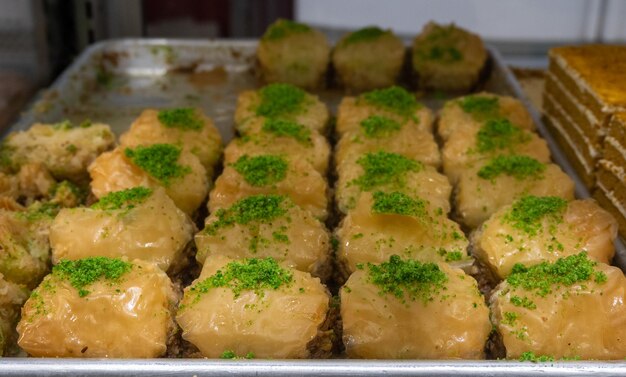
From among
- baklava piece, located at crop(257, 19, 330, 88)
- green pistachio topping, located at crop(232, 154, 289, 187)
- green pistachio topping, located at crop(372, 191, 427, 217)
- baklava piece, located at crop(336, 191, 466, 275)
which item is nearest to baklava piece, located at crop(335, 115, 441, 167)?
green pistachio topping, located at crop(232, 154, 289, 187)

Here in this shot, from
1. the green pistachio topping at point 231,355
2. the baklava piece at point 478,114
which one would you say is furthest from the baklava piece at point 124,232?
the baklava piece at point 478,114

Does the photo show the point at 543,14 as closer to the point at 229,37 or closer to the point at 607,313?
the point at 229,37

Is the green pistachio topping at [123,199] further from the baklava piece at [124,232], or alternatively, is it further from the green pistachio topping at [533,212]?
the green pistachio topping at [533,212]

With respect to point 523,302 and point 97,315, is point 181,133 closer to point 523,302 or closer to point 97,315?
point 97,315

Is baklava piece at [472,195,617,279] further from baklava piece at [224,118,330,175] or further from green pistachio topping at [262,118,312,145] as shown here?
green pistachio topping at [262,118,312,145]

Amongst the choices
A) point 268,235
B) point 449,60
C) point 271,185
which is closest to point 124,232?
point 268,235

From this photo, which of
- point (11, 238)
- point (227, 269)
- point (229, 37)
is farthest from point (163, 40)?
point (227, 269)
